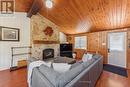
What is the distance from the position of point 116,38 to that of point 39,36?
4162 millimetres

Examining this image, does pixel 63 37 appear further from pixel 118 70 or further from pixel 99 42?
pixel 118 70

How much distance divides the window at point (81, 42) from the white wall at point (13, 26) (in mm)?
3808

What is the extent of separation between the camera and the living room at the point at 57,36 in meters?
3.37

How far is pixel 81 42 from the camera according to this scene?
7.45 metres

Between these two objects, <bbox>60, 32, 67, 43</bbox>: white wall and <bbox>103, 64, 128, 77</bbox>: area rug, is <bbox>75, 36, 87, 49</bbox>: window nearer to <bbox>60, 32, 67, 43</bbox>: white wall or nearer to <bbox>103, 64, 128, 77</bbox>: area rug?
<bbox>60, 32, 67, 43</bbox>: white wall

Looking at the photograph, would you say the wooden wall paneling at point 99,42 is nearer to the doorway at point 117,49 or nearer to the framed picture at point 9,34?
the doorway at point 117,49

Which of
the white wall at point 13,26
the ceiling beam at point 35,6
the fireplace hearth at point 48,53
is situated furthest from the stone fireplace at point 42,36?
the ceiling beam at point 35,6

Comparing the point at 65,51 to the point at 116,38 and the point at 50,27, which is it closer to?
the point at 50,27

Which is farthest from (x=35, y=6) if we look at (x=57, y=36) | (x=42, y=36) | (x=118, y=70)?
(x=118, y=70)

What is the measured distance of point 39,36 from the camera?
568cm

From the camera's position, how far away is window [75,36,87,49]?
719cm

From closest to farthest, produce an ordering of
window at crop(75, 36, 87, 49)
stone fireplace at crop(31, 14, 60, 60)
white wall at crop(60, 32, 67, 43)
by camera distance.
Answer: stone fireplace at crop(31, 14, 60, 60) < window at crop(75, 36, 87, 49) < white wall at crop(60, 32, 67, 43)

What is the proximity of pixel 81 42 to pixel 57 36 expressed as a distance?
192 cm

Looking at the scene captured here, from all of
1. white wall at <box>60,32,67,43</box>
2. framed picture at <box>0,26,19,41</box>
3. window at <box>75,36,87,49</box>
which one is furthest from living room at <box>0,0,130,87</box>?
white wall at <box>60,32,67,43</box>
